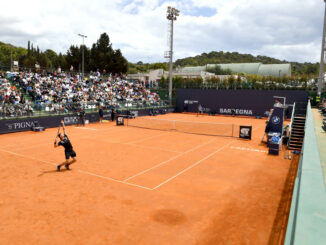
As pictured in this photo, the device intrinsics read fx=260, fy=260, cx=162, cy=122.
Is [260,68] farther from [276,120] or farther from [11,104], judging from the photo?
[11,104]

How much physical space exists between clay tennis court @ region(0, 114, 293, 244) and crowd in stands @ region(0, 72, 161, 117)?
8.93m

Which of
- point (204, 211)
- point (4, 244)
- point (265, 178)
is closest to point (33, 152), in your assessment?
point (4, 244)

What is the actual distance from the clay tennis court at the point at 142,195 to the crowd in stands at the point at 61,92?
8.93 metres

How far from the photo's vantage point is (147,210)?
27.0 feet

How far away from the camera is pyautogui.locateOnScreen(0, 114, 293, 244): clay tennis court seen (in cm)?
689

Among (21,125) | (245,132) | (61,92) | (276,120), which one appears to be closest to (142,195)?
(276,120)

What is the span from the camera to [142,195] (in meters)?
9.44

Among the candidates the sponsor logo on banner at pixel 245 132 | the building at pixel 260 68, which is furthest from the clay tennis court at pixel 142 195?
the building at pixel 260 68

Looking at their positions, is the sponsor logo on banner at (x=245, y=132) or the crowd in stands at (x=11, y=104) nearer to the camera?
the sponsor logo on banner at (x=245, y=132)

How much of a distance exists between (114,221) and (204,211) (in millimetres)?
2808

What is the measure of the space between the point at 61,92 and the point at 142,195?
84.8 ft

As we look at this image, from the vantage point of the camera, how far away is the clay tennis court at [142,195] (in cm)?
689

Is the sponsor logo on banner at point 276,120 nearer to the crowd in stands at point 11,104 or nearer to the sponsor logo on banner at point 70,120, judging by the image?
the sponsor logo on banner at point 70,120

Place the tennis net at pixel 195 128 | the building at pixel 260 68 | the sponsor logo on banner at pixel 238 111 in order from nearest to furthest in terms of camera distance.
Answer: the tennis net at pixel 195 128 → the sponsor logo on banner at pixel 238 111 → the building at pixel 260 68
